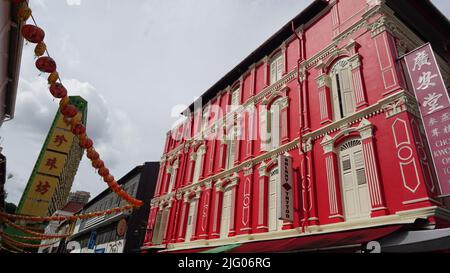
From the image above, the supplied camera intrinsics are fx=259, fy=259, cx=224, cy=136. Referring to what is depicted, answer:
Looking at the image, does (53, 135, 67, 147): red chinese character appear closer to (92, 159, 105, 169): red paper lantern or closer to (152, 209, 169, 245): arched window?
(152, 209, 169, 245): arched window

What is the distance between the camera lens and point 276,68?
14.2 meters

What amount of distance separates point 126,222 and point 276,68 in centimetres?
1823

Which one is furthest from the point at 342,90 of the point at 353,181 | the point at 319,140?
the point at 353,181

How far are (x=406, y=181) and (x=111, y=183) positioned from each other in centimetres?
1066

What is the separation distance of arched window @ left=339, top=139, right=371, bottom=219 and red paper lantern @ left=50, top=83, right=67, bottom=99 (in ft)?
29.1

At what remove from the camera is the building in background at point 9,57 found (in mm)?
8391

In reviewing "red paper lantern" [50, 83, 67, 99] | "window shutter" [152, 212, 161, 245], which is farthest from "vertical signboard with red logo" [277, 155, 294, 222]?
"window shutter" [152, 212, 161, 245]

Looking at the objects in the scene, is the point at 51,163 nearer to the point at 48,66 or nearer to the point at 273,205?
the point at 48,66

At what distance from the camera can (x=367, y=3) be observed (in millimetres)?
10000

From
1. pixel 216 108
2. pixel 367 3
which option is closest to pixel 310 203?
pixel 367 3

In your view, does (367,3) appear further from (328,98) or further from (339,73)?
(328,98)

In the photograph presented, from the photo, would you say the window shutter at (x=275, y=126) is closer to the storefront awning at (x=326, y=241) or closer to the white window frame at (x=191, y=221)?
the storefront awning at (x=326, y=241)

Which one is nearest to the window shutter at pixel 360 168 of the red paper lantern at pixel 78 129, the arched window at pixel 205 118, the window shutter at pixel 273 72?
the window shutter at pixel 273 72

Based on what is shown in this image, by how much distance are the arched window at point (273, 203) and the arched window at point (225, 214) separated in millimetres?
2790
